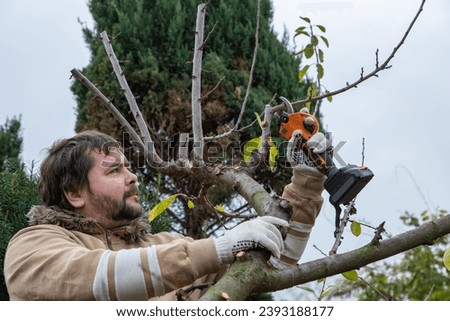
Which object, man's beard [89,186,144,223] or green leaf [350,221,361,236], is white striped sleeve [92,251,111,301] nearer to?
man's beard [89,186,144,223]

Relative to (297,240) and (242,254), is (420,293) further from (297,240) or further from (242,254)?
(242,254)

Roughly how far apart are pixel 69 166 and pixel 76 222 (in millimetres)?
261

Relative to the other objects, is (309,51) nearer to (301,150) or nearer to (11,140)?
(301,150)

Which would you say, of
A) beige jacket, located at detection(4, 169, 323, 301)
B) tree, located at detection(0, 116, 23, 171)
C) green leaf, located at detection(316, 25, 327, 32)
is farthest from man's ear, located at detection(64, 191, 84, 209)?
tree, located at detection(0, 116, 23, 171)

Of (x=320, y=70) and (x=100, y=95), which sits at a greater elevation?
(x=320, y=70)

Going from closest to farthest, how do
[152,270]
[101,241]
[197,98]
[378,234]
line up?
1. [152,270]
2. [378,234]
3. [101,241]
4. [197,98]

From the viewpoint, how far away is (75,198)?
7.79 feet

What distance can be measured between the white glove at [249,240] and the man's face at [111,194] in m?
0.59

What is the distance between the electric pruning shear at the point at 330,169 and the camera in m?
2.05

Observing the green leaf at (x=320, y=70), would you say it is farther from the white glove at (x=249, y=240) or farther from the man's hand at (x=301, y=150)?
the white glove at (x=249, y=240)

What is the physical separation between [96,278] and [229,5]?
7.14m

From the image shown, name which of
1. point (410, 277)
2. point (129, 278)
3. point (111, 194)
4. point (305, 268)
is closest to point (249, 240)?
point (305, 268)

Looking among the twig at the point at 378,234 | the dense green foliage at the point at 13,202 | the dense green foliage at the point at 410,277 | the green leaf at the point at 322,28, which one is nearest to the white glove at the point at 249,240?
the twig at the point at 378,234
